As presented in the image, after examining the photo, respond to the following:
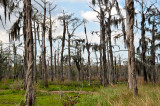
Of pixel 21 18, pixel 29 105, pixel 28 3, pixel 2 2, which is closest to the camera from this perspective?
pixel 29 105

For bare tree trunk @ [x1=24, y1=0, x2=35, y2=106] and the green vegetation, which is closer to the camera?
the green vegetation

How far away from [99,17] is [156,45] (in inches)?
269

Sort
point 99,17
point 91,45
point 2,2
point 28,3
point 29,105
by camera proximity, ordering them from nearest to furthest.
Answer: point 29,105 < point 28,3 < point 2,2 < point 99,17 < point 91,45

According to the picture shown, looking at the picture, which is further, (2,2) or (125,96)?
(2,2)

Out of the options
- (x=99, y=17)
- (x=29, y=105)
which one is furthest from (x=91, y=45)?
(x=29, y=105)

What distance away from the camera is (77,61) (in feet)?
103

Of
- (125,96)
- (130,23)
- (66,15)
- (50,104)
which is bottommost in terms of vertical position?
(50,104)

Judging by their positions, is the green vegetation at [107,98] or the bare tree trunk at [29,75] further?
the bare tree trunk at [29,75]

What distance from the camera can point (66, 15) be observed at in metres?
30.8

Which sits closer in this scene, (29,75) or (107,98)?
(107,98)

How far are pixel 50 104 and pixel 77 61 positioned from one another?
2216cm

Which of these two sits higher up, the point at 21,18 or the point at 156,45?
the point at 21,18

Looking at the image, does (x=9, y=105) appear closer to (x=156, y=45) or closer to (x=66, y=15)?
(x=156, y=45)

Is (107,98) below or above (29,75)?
below
